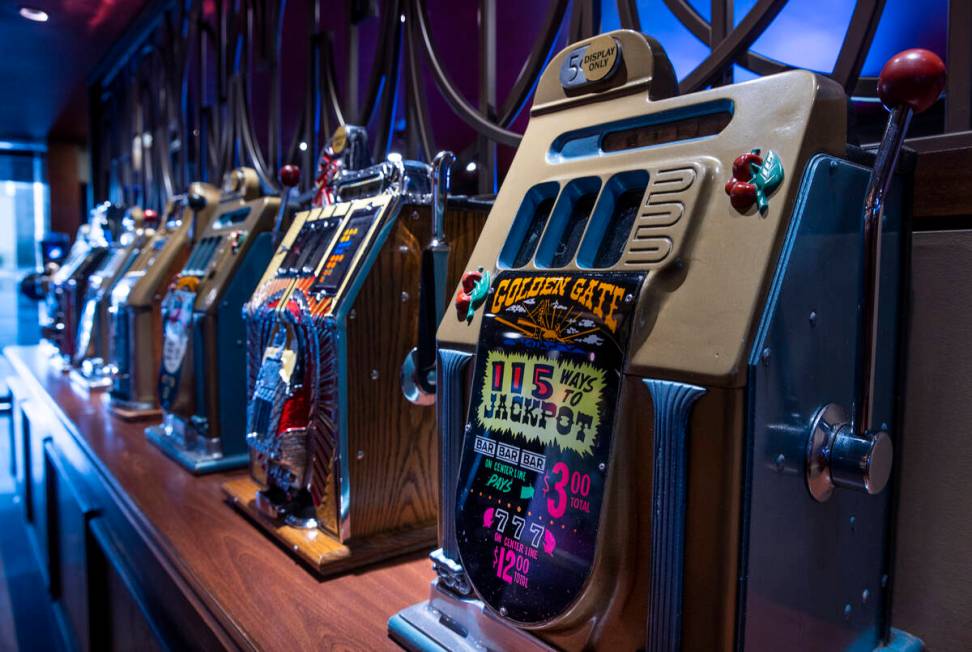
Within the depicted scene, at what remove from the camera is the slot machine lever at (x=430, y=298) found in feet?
4.04

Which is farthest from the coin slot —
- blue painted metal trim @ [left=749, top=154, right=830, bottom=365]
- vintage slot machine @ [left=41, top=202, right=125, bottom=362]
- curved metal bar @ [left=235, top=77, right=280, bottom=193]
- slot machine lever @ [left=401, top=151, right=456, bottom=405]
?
vintage slot machine @ [left=41, top=202, right=125, bottom=362]

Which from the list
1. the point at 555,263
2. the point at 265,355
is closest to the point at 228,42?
the point at 265,355

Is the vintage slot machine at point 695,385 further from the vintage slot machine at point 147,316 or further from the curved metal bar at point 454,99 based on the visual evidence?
the vintage slot machine at point 147,316

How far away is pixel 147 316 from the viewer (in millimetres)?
2699

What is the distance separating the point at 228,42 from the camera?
137 inches

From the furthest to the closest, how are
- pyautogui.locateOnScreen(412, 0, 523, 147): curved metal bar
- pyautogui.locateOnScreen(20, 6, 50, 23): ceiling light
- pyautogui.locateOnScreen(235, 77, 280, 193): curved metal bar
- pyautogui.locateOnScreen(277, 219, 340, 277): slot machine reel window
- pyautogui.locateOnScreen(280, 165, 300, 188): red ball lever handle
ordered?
1. pyautogui.locateOnScreen(20, 6, 50, 23): ceiling light
2. pyautogui.locateOnScreen(235, 77, 280, 193): curved metal bar
3. pyautogui.locateOnScreen(280, 165, 300, 188): red ball lever handle
4. pyautogui.locateOnScreen(412, 0, 523, 147): curved metal bar
5. pyautogui.locateOnScreen(277, 219, 340, 277): slot machine reel window

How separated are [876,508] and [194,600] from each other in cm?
115

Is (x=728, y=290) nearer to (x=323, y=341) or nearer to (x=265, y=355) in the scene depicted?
(x=323, y=341)

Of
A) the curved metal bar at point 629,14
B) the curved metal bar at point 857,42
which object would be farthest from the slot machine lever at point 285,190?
the curved metal bar at point 857,42

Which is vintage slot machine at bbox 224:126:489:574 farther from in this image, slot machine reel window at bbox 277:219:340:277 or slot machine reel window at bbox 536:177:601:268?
slot machine reel window at bbox 536:177:601:268

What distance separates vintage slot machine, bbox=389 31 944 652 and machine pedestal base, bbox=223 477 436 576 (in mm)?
442

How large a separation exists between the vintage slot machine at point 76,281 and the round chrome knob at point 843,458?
410 centimetres

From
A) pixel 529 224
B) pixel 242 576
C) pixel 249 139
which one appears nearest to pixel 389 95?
pixel 249 139

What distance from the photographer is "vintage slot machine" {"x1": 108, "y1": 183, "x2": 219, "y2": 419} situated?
2.67 metres
